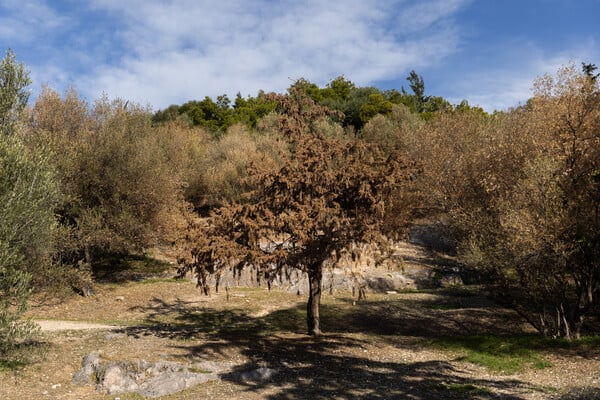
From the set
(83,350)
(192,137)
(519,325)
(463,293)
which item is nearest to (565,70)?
(519,325)

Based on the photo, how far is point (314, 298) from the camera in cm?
2062

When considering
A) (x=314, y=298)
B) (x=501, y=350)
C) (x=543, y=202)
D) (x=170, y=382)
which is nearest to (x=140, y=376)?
(x=170, y=382)

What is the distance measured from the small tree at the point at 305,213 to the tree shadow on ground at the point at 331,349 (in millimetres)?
3177

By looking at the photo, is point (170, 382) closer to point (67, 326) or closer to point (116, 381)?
point (116, 381)

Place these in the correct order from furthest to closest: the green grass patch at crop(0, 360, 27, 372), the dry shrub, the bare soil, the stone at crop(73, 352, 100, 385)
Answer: the dry shrub, the green grass patch at crop(0, 360, 27, 372), the stone at crop(73, 352, 100, 385), the bare soil

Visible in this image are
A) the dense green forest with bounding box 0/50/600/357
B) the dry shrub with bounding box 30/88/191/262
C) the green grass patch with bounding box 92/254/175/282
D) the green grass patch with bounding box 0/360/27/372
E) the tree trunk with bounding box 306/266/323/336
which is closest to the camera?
Result: the green grass patch with bounding box 0/360/27/372

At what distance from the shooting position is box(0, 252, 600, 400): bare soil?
1505 cm

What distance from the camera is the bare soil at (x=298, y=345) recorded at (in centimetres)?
1505

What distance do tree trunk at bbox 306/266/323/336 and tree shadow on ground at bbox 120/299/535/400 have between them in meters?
0.48

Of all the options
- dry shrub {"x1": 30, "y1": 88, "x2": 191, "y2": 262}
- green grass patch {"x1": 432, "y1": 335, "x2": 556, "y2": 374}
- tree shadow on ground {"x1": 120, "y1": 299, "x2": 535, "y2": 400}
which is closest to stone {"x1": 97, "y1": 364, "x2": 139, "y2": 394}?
tree shadow on ground {"x1": 120, "y1": 299, "x2": 535, "y2": 400}

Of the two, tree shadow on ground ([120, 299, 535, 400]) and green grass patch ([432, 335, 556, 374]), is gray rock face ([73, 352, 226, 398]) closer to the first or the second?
tree shadow on ground ([120, 299, 535, 400])

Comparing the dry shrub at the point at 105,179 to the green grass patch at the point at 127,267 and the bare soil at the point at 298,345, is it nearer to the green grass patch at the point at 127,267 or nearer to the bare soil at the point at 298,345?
the green grass patch at the point at 127,267

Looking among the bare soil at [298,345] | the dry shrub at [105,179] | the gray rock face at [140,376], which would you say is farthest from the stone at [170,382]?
the dry shrub at [105,179]

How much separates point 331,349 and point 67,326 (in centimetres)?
1346
